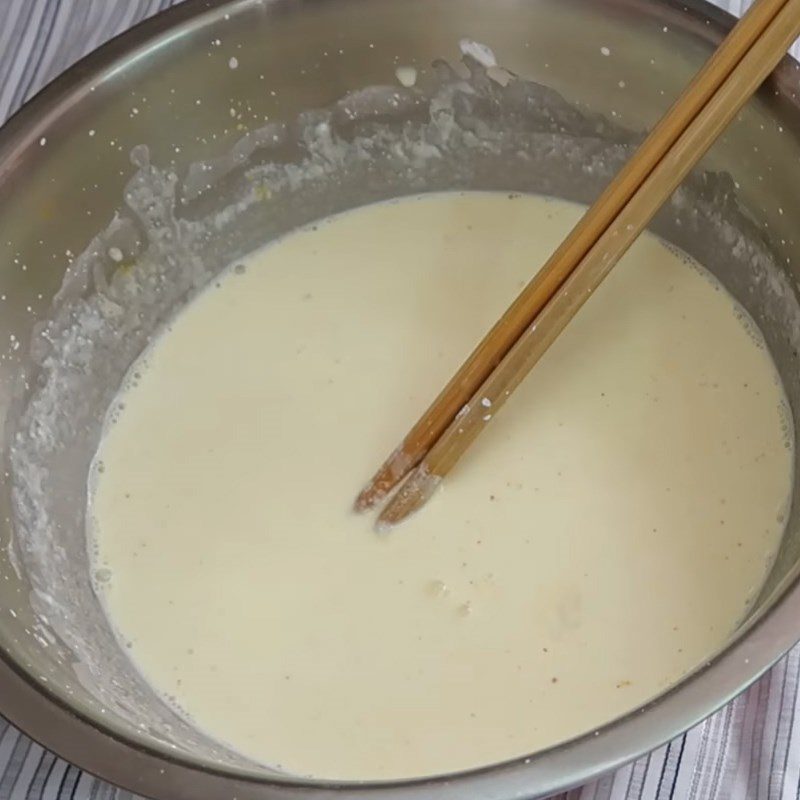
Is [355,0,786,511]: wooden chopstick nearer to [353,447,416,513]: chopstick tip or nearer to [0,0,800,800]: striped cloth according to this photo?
[353,447,416,513]: chopstick tip

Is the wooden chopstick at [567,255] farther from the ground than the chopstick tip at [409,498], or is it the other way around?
the wooden chopstick at [567,255]

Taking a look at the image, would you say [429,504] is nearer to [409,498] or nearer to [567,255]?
[409,498]

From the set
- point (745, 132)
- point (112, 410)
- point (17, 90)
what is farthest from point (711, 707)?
point (17, 90)

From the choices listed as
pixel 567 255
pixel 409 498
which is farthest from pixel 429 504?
pixel 567 255

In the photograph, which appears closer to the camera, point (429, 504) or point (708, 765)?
point (708, 765)

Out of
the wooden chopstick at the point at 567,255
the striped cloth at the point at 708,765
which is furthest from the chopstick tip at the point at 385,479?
the striped cloth at the point at 708,765

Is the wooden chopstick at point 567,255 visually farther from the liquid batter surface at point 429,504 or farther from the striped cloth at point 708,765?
the striped cloth at point 708,765
